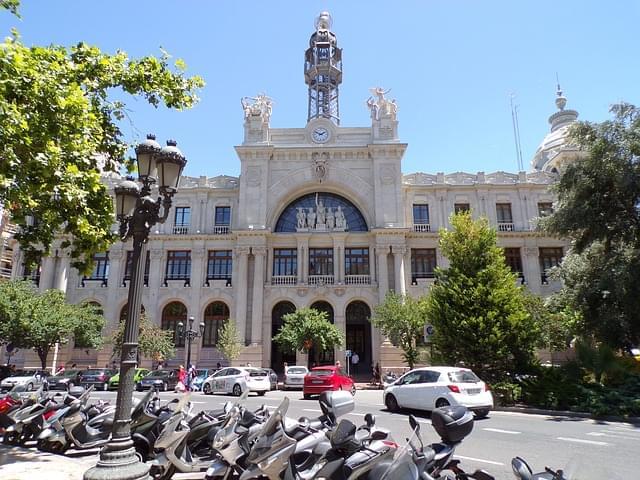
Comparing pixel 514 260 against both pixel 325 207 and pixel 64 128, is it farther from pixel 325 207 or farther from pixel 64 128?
pixel 64 128

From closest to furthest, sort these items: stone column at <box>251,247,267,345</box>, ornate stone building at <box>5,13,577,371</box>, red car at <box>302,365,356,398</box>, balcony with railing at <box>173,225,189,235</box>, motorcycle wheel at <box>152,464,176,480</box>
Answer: motorcycle wheel at <box>152,464,176,480</box>
red car at <box>302,365,356,398</box>
stone column at <box>251,247,267,345</box>
ornate stone building at <box>5,13,577,371</box>
balcony with railing at <box>173,225,189,235</box>

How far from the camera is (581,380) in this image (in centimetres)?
1568

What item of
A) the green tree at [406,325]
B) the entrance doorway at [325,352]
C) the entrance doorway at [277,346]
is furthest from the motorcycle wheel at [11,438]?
the entrance doorway at [277,346]

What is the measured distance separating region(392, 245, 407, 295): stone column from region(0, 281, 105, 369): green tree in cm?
2263

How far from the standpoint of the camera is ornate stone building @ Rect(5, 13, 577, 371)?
3375cm

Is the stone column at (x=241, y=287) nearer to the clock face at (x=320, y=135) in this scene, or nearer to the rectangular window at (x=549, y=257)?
the clock face at (x=320, y=135)

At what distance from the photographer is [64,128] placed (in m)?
7.24

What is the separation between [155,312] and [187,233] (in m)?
6.89

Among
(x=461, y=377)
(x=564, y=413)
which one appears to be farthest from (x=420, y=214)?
(x=461, y=377)

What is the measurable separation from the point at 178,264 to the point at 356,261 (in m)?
14.9

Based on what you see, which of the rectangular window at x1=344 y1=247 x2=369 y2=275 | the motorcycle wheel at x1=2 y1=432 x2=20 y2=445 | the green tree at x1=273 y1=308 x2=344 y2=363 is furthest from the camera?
the rectangular window at x1=344 y1=247 x2=369 y2=275

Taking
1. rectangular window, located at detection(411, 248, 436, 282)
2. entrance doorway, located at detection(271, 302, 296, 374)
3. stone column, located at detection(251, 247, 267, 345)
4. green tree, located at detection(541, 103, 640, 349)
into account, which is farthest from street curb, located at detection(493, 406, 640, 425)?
entrance doorway, located at detection(271, 302, 296, 374)

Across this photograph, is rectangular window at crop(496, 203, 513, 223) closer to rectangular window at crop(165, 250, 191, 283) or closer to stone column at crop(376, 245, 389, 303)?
stone column at crop(376, 245, 389, 303)

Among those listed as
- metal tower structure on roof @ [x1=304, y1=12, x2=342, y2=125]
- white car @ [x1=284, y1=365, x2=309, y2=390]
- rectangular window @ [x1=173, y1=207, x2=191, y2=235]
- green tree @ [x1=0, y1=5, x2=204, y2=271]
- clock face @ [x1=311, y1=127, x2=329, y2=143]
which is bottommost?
white car @ [x1=284, y1=365, x2=309, y2=390]
